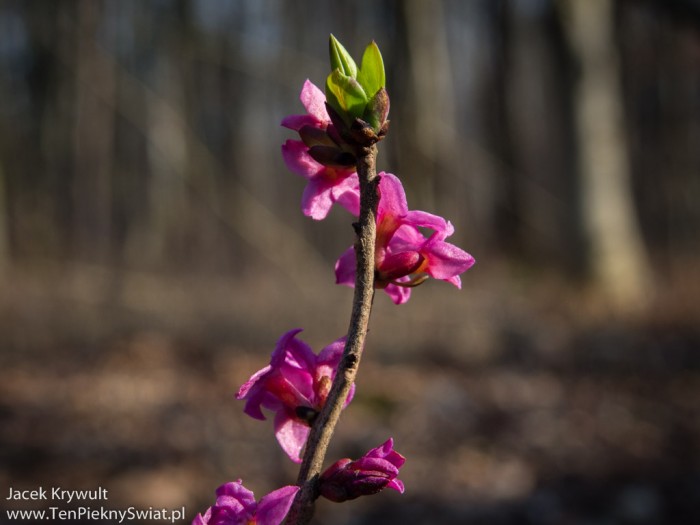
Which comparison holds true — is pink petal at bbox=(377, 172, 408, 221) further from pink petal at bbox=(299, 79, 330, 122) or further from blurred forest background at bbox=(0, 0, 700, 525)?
blurred forest background at bbox=(0, 0, 700, 525)

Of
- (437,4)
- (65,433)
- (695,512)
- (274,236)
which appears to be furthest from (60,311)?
(695,512)

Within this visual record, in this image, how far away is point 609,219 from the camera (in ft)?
30.6

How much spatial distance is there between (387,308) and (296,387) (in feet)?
20.8

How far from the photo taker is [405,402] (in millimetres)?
5082

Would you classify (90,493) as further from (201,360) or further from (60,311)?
(60,311)

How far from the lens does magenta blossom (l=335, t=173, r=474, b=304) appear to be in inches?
28.7

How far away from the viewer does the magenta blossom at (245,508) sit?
65cm

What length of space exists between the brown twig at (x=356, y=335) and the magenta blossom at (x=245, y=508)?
0.02m

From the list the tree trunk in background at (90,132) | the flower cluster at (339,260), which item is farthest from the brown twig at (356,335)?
the tree trunk in background at (90,132)

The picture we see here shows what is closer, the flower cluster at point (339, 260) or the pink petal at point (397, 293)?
the flower cluster at point (339, 260)

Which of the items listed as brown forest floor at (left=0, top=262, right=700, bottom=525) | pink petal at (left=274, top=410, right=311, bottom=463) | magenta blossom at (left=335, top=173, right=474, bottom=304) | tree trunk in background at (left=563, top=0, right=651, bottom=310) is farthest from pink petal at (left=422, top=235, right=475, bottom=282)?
tree trunk in background at (left=563, top=0, right=651, bottom=310)

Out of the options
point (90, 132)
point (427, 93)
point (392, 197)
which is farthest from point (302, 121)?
point (90, 132)

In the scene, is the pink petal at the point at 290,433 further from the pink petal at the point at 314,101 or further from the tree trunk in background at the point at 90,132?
the tree trunk in background at the point at 90,132

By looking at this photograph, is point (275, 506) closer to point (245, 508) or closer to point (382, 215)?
point (245, 508)
